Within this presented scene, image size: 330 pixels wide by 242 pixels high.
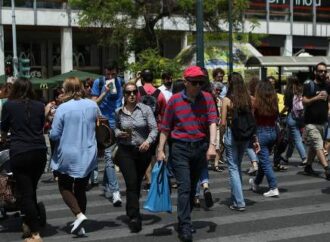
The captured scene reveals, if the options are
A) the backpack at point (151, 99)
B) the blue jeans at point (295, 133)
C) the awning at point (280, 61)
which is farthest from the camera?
the awning at point (280, 61)

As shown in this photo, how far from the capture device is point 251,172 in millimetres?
11516

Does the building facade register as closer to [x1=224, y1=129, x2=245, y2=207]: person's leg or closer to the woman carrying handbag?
[x1=224, y1=129, x2=245, y2=207]: person's leg

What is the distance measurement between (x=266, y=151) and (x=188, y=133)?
2.84 m

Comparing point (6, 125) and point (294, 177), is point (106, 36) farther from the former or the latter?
point (6, 125)

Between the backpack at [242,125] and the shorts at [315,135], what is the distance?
8.75 ft

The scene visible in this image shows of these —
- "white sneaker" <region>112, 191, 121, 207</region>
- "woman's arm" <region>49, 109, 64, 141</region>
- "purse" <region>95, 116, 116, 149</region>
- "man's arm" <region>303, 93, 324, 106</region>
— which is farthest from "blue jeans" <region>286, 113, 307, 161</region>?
"woman's arm" <region>49, 109, 64, 141</region>

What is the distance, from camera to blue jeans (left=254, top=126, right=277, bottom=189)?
30.2ft

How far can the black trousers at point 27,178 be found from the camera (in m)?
6.67

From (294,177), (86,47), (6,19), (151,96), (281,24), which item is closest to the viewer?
(151,96)

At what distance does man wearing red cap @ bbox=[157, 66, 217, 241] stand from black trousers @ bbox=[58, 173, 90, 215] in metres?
1.00

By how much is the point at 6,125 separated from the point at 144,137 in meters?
1.65

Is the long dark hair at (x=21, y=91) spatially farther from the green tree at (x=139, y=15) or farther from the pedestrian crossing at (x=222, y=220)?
the green tree at (x=139, y=15)

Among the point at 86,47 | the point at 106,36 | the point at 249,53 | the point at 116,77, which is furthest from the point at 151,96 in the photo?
the point at 86,47

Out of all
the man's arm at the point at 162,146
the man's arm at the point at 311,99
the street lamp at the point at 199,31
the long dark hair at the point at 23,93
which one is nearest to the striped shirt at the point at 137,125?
the man's arm at the point at 162,146
